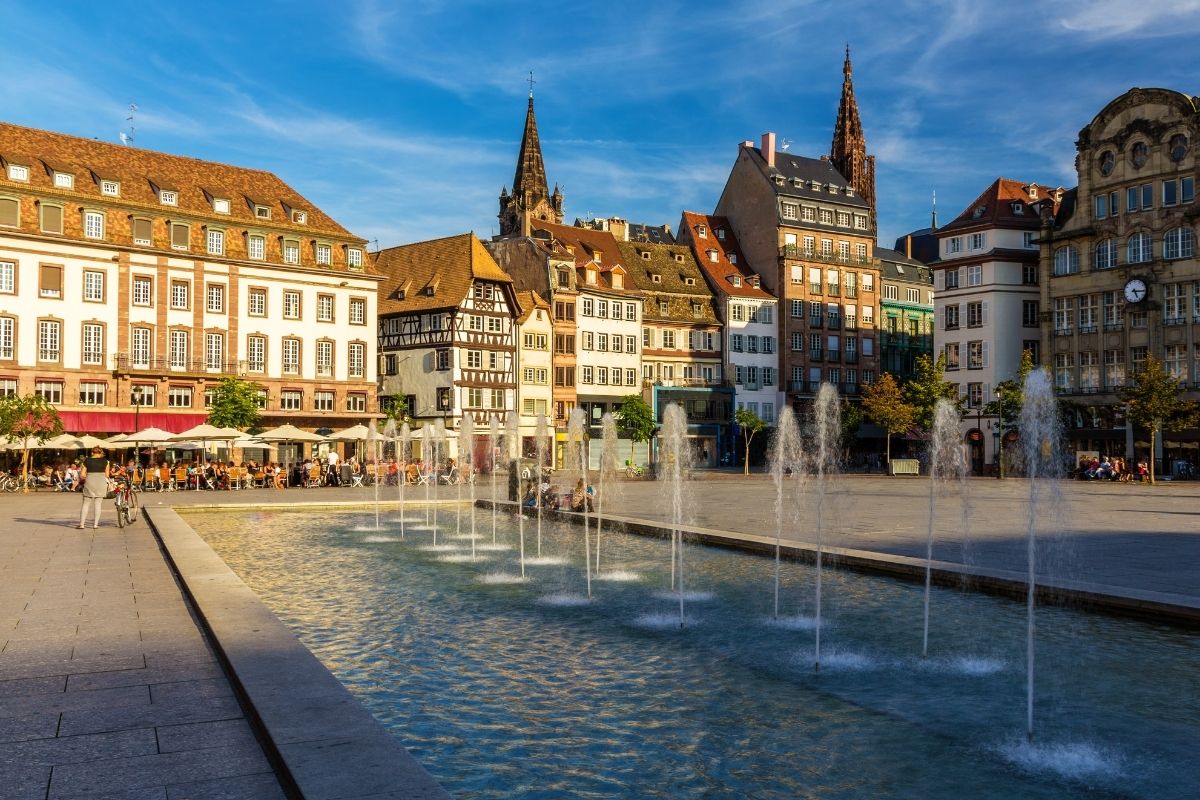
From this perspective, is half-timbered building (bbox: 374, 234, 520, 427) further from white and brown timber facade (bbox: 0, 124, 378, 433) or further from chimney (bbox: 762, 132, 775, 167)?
chimney (bbox: 762, 132, 775, 167)

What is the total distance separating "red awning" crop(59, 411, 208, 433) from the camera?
183 ft

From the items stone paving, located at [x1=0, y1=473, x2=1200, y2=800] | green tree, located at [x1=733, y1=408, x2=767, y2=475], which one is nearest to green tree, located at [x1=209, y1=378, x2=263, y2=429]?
stone paving, located at [x1=0, y1=473, x2=1200, y2=800]

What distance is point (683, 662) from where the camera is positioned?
38.4ft

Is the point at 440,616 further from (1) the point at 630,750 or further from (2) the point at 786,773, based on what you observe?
(2) the point at 786,773

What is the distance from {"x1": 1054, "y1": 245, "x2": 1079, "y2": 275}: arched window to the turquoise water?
207 ft

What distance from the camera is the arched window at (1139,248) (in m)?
68.7

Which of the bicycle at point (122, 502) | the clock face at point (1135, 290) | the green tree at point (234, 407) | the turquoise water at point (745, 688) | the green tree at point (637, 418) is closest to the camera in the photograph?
the turquoise water at point (745, 688)

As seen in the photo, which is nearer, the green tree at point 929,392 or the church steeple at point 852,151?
the green tree at point 929,392

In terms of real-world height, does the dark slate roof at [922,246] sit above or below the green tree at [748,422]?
above

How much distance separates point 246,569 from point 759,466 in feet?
227

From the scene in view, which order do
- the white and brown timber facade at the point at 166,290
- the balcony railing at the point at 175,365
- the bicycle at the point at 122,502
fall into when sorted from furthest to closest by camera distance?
the balcony railing at the point at 175,365
the white and brown timber facade at the point at 166,290
the bicycle at the point at 122,502

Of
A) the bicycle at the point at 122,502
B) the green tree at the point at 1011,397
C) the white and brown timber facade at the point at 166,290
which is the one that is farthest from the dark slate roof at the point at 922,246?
the bicycle at the point at 122,502

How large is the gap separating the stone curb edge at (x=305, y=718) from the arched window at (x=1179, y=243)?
223ft

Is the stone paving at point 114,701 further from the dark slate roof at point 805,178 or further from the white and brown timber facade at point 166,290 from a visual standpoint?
the dark slate roof at point 805,178
